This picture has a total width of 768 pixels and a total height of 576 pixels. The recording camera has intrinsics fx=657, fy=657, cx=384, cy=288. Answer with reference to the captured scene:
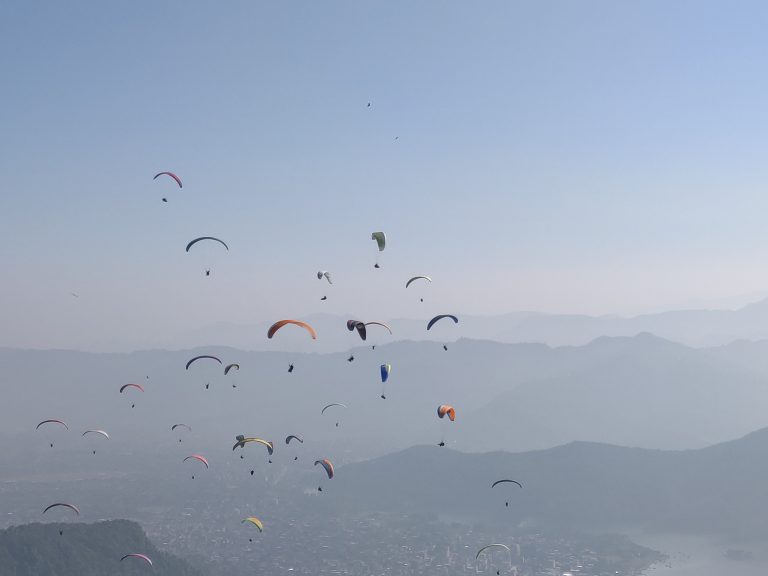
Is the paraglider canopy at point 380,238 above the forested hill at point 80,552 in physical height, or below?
above

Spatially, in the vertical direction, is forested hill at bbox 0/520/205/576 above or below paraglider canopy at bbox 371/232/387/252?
below

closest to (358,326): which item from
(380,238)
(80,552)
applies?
(380,238)

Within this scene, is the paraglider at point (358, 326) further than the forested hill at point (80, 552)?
No

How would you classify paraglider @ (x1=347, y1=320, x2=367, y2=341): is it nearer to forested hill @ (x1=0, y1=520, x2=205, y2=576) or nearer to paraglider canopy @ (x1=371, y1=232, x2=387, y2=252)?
paraglider canopy @ (x1=371, y1=232, x2=387, y2=252)

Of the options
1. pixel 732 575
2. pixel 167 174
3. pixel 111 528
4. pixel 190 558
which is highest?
pixel 167 174

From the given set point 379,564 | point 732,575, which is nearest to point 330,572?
point 379,564

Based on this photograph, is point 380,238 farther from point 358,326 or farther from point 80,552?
point 80,552

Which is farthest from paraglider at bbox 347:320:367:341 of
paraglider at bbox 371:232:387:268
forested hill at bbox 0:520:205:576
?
forested hill at bbox 0:520:205:576

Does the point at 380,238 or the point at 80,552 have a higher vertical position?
the point at 380,238

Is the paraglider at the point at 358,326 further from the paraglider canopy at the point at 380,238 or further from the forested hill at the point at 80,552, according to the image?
the forested hill at the point at 80,552

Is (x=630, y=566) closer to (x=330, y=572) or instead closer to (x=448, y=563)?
(x=448, y=563)

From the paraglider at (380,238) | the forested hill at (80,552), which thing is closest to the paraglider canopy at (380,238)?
the paraglider at (380,238)
